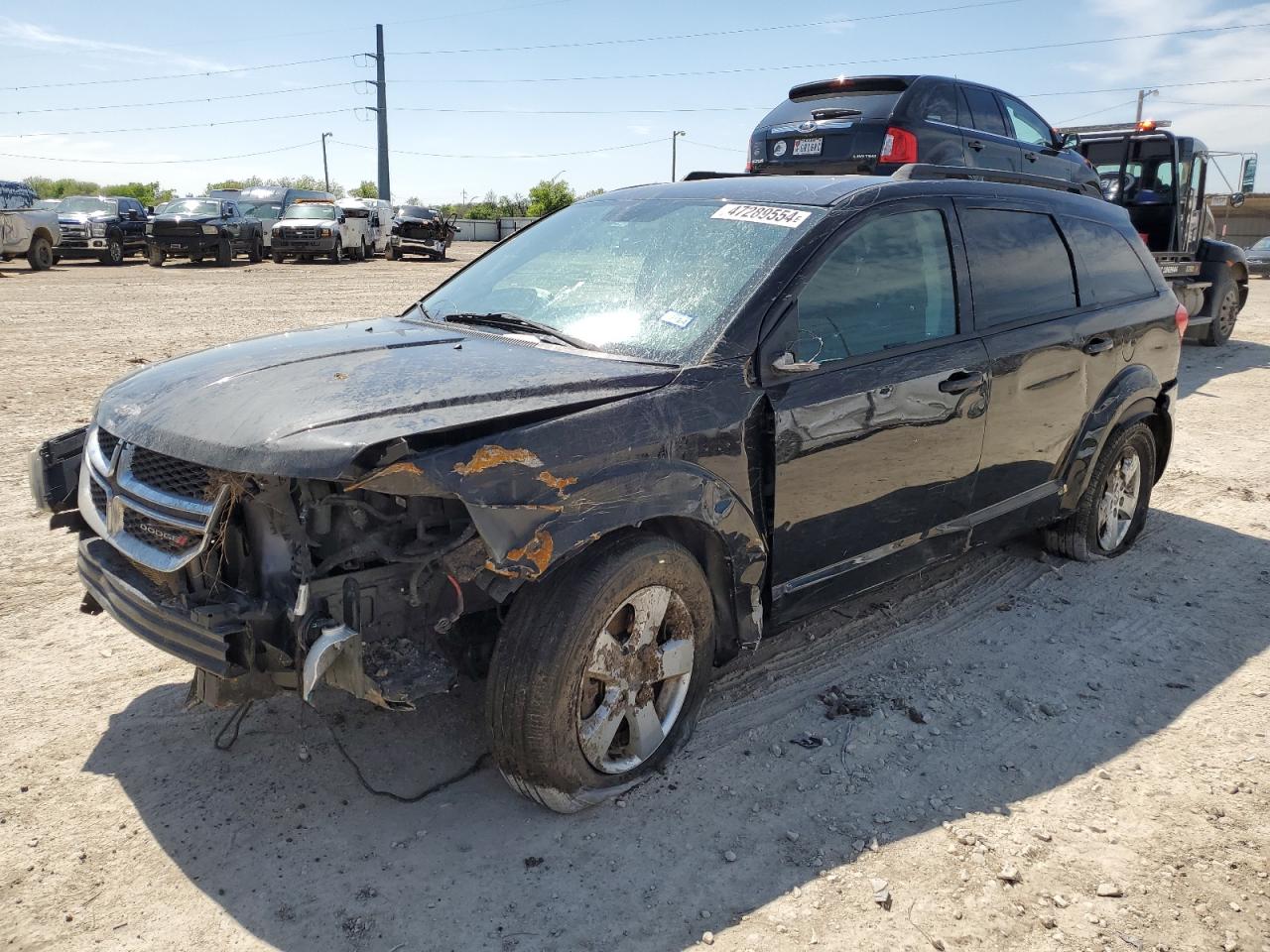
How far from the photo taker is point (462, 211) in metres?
86.8

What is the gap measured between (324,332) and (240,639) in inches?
60.1

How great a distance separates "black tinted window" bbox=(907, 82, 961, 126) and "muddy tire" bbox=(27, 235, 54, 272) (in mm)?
20691

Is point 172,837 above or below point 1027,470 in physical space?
below

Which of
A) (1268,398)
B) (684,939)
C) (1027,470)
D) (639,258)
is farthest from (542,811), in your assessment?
(1268,398)

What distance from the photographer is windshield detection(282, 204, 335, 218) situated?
28203 mm

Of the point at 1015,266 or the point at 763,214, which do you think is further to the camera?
the point at 1015,266

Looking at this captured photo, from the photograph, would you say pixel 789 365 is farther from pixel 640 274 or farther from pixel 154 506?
pixel 154 506

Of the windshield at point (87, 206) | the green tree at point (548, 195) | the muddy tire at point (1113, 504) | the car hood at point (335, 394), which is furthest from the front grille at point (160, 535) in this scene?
the green tree at point (548, 195)

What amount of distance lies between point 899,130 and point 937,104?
61 centimetres

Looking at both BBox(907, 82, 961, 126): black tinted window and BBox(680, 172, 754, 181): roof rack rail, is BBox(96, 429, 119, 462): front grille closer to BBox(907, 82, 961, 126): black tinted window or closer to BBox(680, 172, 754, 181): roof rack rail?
BBox(680, 172, 754, 181): roof rack rail

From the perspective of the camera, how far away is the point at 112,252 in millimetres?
25984

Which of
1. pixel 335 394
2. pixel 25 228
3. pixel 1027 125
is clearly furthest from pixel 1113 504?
pixel 25 228

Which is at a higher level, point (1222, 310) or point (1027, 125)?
point (1027, 125)

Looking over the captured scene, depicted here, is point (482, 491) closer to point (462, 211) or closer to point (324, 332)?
point (324, 332)
